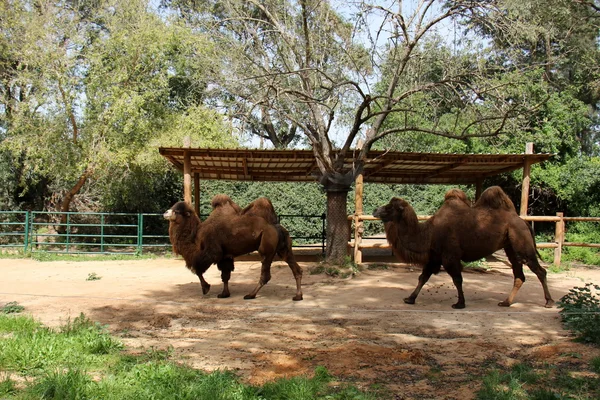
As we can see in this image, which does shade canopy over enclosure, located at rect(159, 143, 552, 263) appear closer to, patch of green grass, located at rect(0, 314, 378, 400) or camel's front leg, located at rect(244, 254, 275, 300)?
camel's front leg, located at rect(244, 254, 275, 300)

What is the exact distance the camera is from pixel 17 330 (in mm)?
5453

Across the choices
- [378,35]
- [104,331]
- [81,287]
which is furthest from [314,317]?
[378,35]

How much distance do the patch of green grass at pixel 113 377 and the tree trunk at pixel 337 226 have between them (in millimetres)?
6669

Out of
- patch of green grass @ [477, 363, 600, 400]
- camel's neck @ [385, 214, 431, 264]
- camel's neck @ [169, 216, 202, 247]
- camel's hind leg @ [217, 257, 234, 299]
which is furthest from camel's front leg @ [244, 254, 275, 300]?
patch of green grass @ [477, 363, 600, 400]

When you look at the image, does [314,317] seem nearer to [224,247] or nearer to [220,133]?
[224,247]

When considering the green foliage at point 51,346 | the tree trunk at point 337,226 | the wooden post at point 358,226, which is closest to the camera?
the green foliage at point 51,346

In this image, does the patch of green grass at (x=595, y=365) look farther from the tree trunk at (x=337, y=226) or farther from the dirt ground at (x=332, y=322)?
the tree trunk at (x=337, y=226)

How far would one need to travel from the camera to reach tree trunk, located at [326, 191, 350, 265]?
11344 mm

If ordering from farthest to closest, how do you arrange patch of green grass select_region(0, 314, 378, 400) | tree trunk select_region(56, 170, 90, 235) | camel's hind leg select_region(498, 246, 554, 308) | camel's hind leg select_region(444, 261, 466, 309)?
tree trunk select_region(56, 170, 90, 235)
camel's hind leg select_region(498, 246, 554, 308)
camel's hind leg select_region(444, 261, 466, 309)
patch of green grass select_region(0, 314, 378, 400)

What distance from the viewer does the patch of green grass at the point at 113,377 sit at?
370cm

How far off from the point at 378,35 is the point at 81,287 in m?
7.64

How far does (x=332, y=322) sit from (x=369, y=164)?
7.14 metres

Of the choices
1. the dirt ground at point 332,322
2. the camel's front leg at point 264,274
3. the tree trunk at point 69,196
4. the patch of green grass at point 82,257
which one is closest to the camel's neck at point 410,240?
the dirt ground at point 332,322

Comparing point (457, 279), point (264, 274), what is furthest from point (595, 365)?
point (264, 274)
